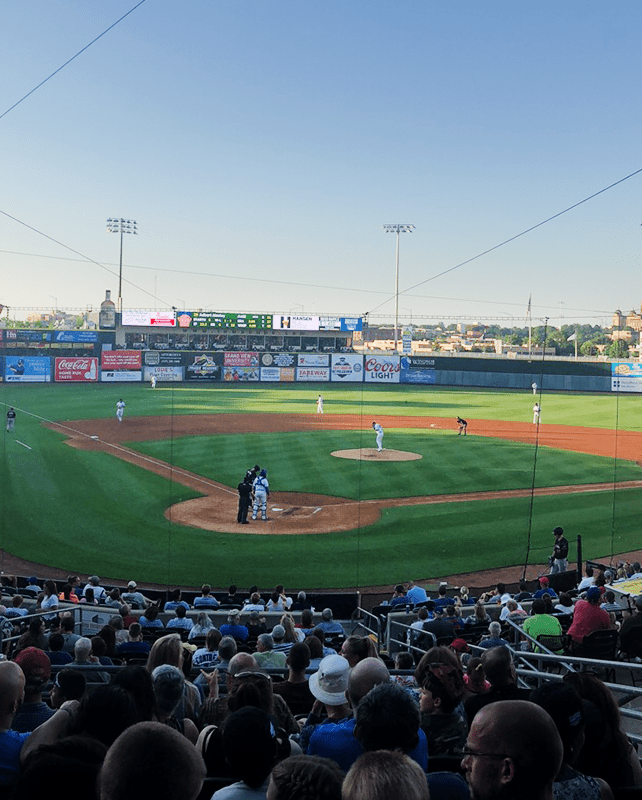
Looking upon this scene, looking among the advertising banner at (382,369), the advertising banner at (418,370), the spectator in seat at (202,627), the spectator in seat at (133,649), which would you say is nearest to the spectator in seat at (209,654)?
the spectator in seat at (133,649)

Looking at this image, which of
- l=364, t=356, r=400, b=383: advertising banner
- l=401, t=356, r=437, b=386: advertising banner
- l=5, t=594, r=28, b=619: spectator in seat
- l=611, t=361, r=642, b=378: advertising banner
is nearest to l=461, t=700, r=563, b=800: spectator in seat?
l=5, t=594, r=28, b=619: spectator in seat

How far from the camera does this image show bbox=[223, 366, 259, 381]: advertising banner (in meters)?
62.1

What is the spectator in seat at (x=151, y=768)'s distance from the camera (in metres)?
2.23

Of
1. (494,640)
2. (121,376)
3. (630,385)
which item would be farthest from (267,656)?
(121,376)

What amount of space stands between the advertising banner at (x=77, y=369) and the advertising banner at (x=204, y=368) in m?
7.23

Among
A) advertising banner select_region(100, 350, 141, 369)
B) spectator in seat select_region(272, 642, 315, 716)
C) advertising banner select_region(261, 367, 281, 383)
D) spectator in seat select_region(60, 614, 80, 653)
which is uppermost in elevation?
advertising banner select_region(100, 350, 141, 369)

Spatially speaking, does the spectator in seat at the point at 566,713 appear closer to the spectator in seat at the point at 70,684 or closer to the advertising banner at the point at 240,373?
the spectator in seat at the point at 70,684

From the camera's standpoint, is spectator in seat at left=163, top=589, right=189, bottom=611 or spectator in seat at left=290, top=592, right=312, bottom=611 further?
spectator in seat at left=290, top=592, right=312, bottom=611

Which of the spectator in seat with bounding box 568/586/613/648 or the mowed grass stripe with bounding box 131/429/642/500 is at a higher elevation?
the spectator in seat with bounding box 568/586/613/648

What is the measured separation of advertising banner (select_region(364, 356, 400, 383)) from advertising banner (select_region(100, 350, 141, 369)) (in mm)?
17822

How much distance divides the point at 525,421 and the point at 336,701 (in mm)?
40492

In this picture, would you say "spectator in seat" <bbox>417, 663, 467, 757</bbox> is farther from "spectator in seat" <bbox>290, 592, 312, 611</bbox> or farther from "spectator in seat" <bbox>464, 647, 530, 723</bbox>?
"spectator in seat" <bbox>290, 592, 312, 611</bbox>

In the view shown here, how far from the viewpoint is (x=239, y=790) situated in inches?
119

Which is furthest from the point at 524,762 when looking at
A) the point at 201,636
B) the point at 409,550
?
the point at 409,550
